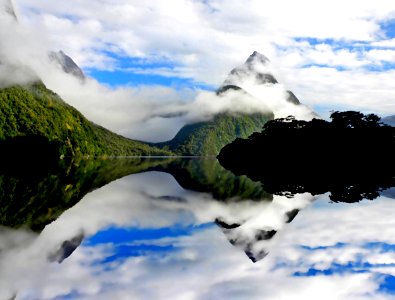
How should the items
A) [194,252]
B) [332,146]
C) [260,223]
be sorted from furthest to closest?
[332,146] → [260,223] → [194,252]

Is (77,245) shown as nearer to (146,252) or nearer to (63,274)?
(146,252)

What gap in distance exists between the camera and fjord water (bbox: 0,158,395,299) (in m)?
16.6

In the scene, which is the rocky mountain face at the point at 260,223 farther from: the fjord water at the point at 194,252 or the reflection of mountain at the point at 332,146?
the reflection of mountain at the point at 332,146

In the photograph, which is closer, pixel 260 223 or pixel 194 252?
pixel 194 252

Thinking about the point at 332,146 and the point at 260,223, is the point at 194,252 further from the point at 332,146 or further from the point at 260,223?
the point at 332,146

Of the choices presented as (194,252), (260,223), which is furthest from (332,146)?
(194,252)

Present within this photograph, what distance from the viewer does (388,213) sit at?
125 ft

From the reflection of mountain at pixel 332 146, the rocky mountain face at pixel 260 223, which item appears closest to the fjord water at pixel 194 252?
the rocky mountain face at pixel 260 223

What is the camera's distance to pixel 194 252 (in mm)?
23062

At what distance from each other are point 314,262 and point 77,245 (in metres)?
13.0

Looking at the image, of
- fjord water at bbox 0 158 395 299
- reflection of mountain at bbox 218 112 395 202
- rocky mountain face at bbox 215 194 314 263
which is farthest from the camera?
reflection of mountain at bbox 218 112 395 202

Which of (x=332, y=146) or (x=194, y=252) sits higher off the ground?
(x=332, y=146)

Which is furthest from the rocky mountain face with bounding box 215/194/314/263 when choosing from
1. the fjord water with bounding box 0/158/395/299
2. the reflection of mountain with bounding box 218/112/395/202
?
the reflection of mountain with bounding box 218/112/395/202

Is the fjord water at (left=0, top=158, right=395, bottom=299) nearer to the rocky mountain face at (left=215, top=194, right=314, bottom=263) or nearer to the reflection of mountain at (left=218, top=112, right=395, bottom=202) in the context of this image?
the rocky mountain face at (left=215, top=194, right=314, bottom=263)
